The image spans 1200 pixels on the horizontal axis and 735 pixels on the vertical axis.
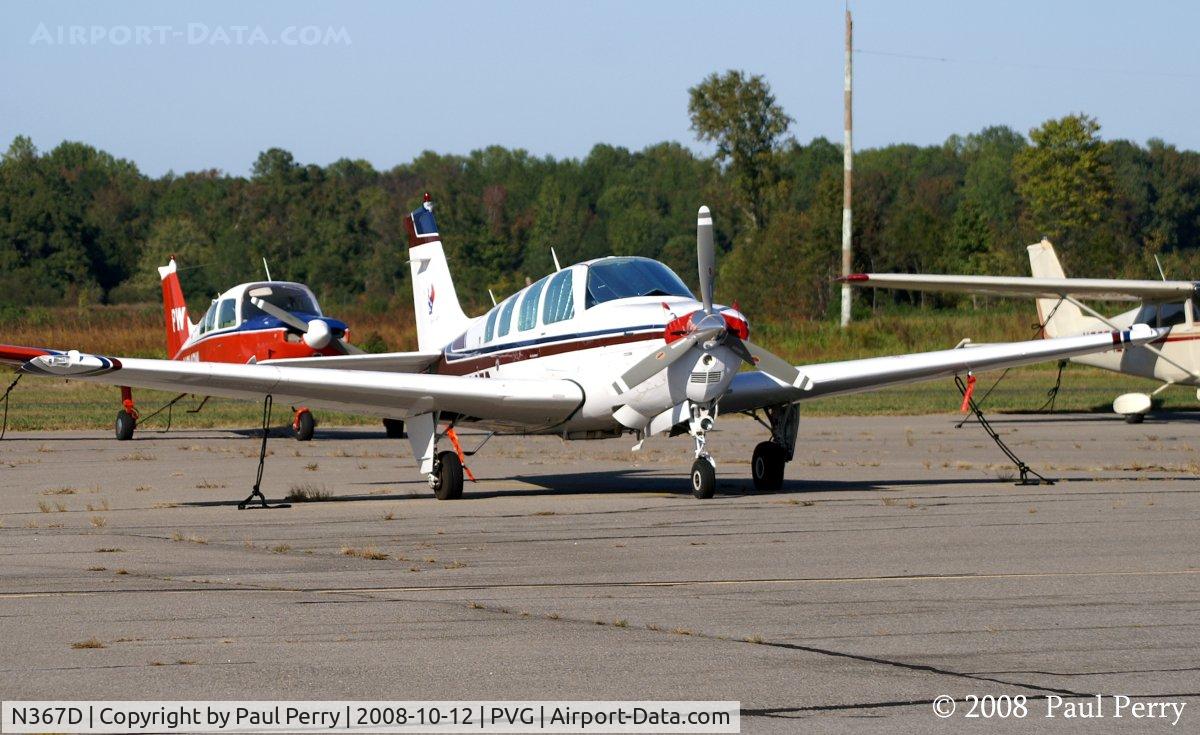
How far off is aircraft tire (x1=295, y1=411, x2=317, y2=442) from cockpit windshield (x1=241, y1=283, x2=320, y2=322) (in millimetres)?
1890

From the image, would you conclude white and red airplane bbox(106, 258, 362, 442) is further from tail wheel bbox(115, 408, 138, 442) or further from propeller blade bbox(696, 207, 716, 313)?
propeller blade bbox(696, 207, 716, 313)

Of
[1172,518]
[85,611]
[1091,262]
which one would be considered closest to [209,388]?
[85,611]

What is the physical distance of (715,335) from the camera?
13.6m

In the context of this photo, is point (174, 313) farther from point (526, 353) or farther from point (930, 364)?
point (930, 364)

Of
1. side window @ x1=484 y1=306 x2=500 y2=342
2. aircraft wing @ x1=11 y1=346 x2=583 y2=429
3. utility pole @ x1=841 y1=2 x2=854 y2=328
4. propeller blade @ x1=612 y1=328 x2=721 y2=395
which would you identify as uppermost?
utility pole @ x1=841 y1=2 x2=854 y2=328

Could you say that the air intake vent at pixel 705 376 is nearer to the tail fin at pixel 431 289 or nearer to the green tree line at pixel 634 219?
→ the tail fin at pixel 431 289

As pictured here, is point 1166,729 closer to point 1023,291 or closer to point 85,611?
point 85,611

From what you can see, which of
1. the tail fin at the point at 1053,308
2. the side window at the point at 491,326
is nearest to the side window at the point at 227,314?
the side window at the point at 491,326

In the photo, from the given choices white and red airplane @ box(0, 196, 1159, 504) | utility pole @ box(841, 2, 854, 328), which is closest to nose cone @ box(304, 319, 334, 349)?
white and red airplane @ box(0, 196, 1159, 504)

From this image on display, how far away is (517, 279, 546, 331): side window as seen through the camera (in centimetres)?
1558

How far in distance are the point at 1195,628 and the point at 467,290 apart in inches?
3014

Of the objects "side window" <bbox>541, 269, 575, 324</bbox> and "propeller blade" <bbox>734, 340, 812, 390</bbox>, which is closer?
"propeller blade" <bbox>734, 340, 812, 390</bbox>

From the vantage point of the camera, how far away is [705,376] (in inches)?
547

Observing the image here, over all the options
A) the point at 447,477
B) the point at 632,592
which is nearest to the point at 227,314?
the point at 447,477
